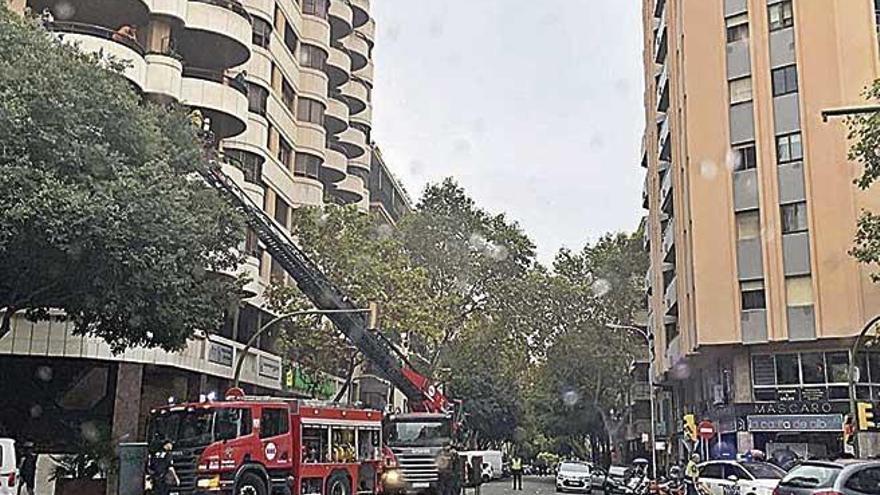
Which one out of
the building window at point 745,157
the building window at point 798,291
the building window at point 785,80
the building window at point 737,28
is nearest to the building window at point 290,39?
the building window at point 737,28

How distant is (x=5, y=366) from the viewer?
3191 centimetres

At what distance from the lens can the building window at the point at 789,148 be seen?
36.4 m

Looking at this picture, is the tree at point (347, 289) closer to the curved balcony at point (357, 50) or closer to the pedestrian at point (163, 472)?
the pedestrian at point (163, 472)

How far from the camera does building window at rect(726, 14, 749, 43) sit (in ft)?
126

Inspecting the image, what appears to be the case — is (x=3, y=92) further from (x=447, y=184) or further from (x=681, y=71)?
(x=447, y=184)

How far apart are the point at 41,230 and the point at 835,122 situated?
1059 inches

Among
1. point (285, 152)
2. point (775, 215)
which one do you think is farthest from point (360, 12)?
point (775, 215)

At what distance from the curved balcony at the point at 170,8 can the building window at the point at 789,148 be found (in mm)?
20827

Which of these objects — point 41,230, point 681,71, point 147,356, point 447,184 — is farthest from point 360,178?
point 41,230

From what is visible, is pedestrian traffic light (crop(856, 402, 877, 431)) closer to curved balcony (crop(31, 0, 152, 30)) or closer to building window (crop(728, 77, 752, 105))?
building window (crop(728, 77, 752, 105))

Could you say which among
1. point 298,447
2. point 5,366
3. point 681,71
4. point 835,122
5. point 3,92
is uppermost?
point 681,71

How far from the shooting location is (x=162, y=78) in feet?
112

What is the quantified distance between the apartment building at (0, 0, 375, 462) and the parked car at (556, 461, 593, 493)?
53.4 feet

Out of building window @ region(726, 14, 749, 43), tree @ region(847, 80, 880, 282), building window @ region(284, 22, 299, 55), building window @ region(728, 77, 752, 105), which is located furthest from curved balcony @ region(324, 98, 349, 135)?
tree @ region(847, 80, 880, 282)
